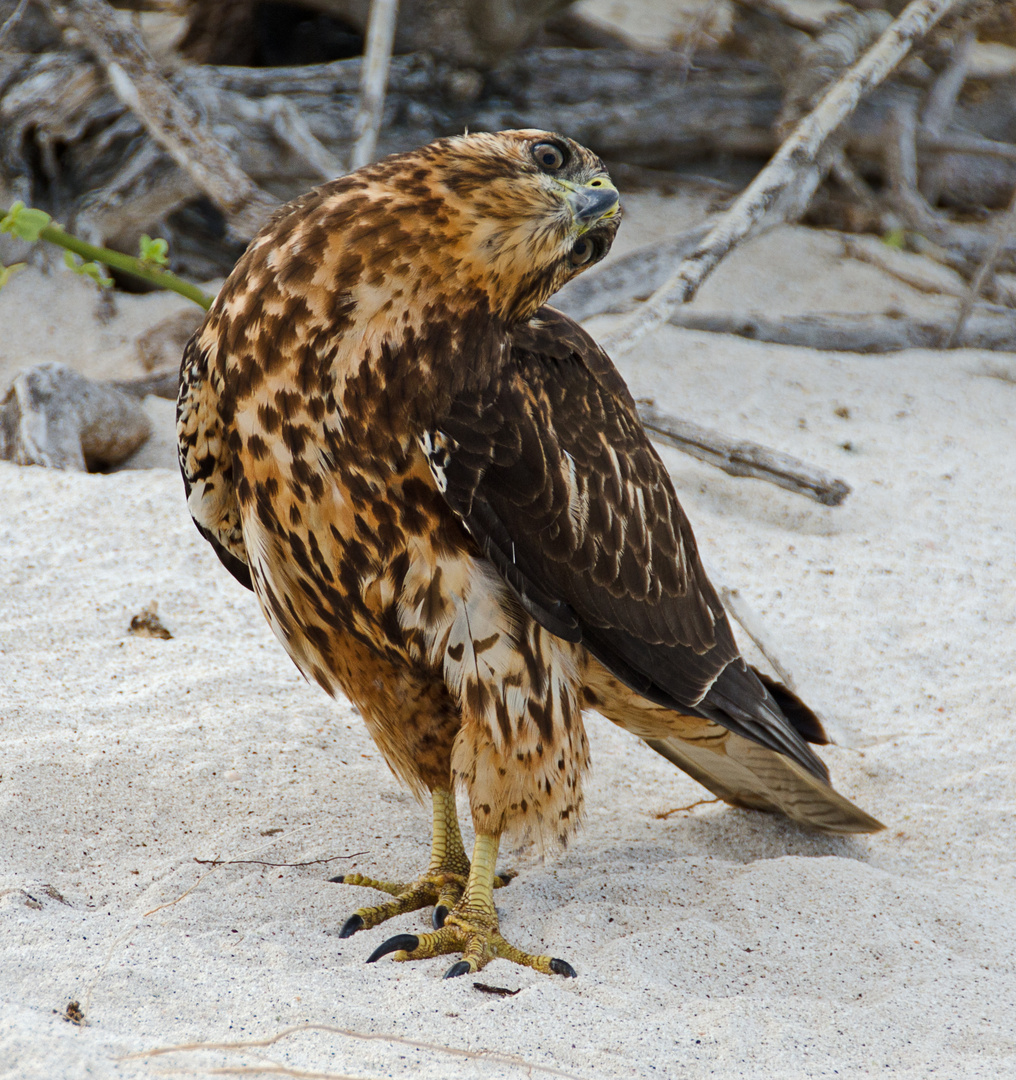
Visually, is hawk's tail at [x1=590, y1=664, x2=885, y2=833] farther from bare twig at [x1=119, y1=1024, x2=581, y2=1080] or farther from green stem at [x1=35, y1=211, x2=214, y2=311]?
green stem at [x1=35, y1=211, x2=214, y2=311]

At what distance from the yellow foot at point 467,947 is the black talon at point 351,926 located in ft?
0.27

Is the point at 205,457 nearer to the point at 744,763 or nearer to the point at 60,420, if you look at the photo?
the point at 744,763

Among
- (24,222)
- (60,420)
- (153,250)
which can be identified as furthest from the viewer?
(60,420)

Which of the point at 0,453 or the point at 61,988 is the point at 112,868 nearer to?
the point at 61,988

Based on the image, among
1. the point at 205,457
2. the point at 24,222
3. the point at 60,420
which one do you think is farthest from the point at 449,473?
the point at 60,420

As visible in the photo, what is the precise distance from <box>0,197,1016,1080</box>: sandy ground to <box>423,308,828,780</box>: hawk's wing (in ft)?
1.56

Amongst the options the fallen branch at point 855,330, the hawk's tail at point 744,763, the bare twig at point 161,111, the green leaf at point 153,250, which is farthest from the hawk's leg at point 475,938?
the fallen branch at point 855,330

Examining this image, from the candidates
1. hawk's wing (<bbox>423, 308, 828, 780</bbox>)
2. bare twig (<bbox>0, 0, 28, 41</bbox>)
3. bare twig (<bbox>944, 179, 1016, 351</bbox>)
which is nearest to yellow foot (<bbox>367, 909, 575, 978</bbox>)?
hawk's wing (<bbox>423, 308, 828, 780</bbox>)

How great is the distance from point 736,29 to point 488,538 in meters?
5.81

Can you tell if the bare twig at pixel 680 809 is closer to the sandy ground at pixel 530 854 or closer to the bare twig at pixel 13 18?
the sandy ground at pixel 530 854

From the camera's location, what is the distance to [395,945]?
2299mm

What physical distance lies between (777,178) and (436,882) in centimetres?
307

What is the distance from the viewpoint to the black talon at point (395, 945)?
2271mm

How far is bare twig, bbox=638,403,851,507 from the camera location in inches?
177
